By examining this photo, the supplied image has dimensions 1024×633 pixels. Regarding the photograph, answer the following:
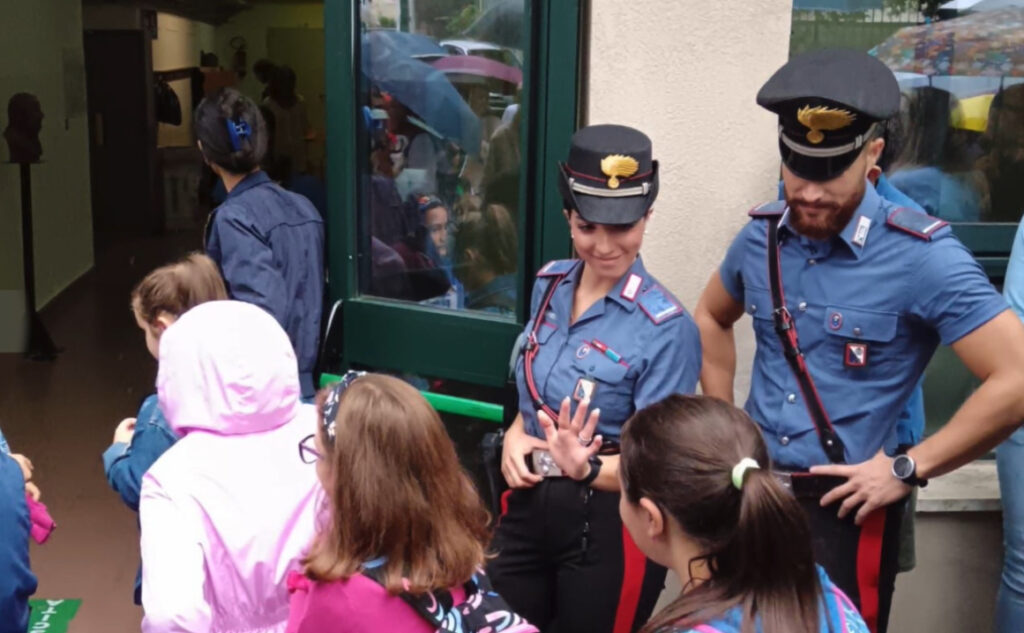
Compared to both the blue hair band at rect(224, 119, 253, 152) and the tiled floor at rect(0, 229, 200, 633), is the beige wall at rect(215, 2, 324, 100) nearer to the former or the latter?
the tiled floor at rect(0, 229, 200, 633)

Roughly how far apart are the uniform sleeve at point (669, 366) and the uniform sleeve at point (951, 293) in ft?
1.76

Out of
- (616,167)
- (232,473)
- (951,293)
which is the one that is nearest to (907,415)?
(951,293)

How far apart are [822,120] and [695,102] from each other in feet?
3.46

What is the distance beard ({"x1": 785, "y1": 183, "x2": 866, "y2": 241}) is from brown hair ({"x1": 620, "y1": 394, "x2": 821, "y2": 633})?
2.55 ft

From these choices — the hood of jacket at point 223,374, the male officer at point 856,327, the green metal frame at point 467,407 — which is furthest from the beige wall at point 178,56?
the male officer at point 856,327

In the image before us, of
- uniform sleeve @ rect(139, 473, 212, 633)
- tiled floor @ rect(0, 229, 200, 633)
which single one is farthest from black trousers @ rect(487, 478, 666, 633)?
tiled floor @ rect(0, 229, 200, 633)

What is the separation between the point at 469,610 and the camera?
2.03 meters

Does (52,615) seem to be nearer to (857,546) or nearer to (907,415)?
(857,546)

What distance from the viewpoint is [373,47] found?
379cm

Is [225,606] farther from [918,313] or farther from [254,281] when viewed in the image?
[918,313]

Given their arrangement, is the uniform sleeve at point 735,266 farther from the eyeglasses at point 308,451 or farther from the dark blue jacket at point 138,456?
the dark blue jacket at point 138,456

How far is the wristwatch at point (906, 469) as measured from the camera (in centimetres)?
251

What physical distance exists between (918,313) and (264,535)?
1506 mm

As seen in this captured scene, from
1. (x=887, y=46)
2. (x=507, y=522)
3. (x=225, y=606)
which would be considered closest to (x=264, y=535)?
(x=225, y=606)
